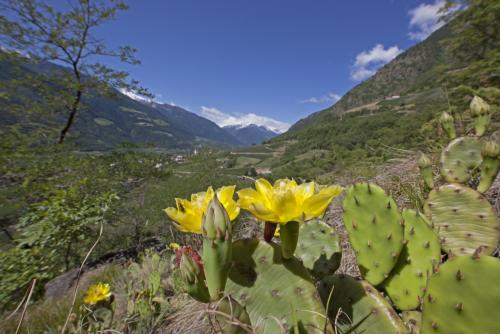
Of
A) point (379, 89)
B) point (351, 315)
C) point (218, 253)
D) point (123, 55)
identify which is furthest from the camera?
point (379, 89)

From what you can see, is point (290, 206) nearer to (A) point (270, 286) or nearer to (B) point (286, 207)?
(B) point (286, 207)

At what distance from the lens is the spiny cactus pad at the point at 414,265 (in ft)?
3.84

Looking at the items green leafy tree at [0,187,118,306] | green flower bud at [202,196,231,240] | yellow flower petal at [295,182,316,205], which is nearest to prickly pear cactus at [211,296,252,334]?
green flower bud at [202,196,231,240]

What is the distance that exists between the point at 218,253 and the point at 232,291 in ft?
0.97

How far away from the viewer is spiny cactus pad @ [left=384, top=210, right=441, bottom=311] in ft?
3.84

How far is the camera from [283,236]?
0.71 m

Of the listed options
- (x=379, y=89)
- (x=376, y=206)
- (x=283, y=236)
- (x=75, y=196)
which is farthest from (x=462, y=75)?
(x=379, y=89)

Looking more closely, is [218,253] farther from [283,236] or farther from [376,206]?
[376,206]

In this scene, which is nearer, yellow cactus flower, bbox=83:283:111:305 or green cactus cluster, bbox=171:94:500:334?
green cactus cluster, bbox=171:94:500:334

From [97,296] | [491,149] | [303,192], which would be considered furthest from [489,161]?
[97,296]

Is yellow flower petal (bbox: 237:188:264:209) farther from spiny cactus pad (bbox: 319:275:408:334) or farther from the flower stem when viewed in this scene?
spiny cactus pad (bbox: 319:275:408:334)

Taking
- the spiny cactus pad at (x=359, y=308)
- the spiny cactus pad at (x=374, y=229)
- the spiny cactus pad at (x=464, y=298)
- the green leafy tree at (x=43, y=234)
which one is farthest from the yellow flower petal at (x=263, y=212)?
the green leafy tree at (x=43, y=234)

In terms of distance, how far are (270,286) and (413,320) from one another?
767 millimetres

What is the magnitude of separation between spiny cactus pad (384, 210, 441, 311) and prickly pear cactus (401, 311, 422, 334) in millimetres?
26
